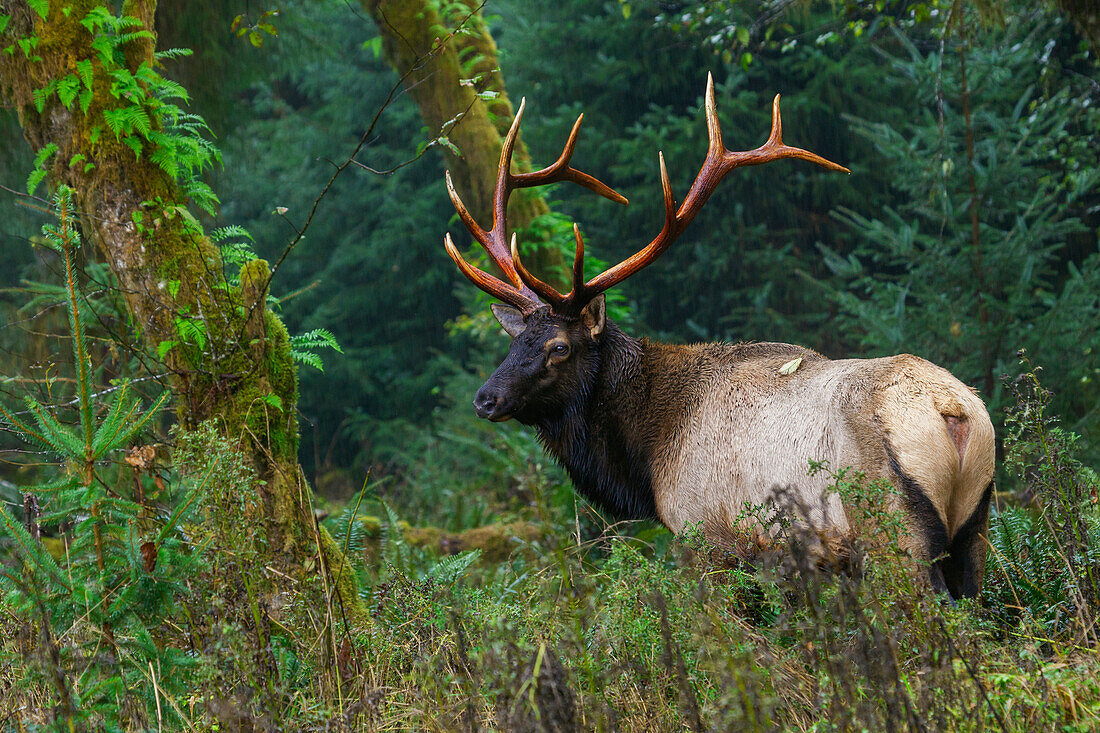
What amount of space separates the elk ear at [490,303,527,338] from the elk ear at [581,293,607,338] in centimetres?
48

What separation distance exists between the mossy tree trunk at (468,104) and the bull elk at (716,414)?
7.92 feet

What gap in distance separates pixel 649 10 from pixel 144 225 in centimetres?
1074

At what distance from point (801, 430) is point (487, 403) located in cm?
164

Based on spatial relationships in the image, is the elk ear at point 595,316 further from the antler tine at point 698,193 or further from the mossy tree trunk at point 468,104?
the mossy tree trunk at point 468,104

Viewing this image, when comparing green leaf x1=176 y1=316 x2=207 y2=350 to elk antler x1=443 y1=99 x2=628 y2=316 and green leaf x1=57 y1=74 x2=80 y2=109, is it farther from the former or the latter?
elk antler x1=443 y1=99 x2=628 y2=316

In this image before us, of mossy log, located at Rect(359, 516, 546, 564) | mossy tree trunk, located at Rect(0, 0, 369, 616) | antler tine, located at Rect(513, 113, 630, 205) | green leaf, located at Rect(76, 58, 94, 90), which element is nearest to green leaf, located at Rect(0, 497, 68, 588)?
mossy tree trunk, located at Rect(0, 0, 369, 616)

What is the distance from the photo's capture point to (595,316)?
4965mm

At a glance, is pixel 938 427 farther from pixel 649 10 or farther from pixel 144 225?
pixel 649 10

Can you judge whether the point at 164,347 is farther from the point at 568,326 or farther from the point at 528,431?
the point at 528,431

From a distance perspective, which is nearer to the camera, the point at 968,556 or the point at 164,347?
the point at 968,556

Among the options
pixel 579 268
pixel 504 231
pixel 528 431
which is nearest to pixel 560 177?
pixel 504 231

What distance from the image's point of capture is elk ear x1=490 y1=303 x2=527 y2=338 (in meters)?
5.30

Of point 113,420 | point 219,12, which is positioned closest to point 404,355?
point 219,12

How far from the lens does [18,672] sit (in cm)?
346
